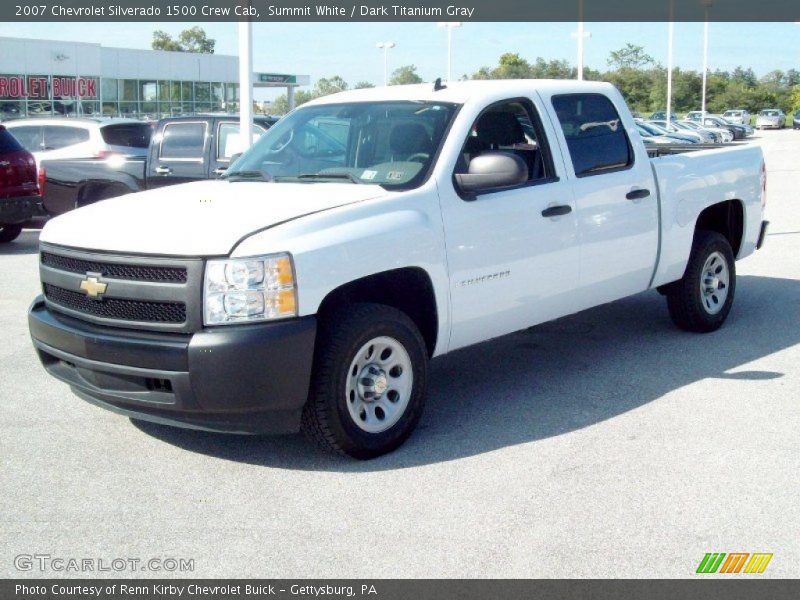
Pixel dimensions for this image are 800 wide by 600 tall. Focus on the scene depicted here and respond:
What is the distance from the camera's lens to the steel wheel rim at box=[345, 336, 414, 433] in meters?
5.12

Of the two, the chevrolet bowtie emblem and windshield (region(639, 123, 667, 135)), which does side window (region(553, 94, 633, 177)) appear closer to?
the chevrolet bowtie emblem

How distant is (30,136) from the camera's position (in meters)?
16.4

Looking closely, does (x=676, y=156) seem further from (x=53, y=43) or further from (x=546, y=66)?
(x=546, y=66)

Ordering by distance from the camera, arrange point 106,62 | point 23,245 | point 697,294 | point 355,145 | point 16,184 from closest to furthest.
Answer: point 355,145
point 697,294
point 16,184
point 23,245
point 106,62

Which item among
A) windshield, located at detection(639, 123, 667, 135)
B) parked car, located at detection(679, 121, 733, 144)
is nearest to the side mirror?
windshield, located at detection(639, 123, 667, 135)

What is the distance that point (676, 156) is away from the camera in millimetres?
7598

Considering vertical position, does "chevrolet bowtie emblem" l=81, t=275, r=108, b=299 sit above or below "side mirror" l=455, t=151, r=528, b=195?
below

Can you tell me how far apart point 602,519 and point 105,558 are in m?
2.11

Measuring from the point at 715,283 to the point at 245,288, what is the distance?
461cm

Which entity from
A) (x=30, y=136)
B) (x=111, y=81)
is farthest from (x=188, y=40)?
(x=30, y=136)

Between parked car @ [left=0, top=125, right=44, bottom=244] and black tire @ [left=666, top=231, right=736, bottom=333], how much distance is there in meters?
8.48

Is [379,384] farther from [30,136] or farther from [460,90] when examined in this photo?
[30,136]

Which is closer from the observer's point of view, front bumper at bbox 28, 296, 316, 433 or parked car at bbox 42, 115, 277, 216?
front bumper at bbox 28, 296, 316, 433

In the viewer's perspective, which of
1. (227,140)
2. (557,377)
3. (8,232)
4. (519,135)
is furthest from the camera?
→ (8,232)
